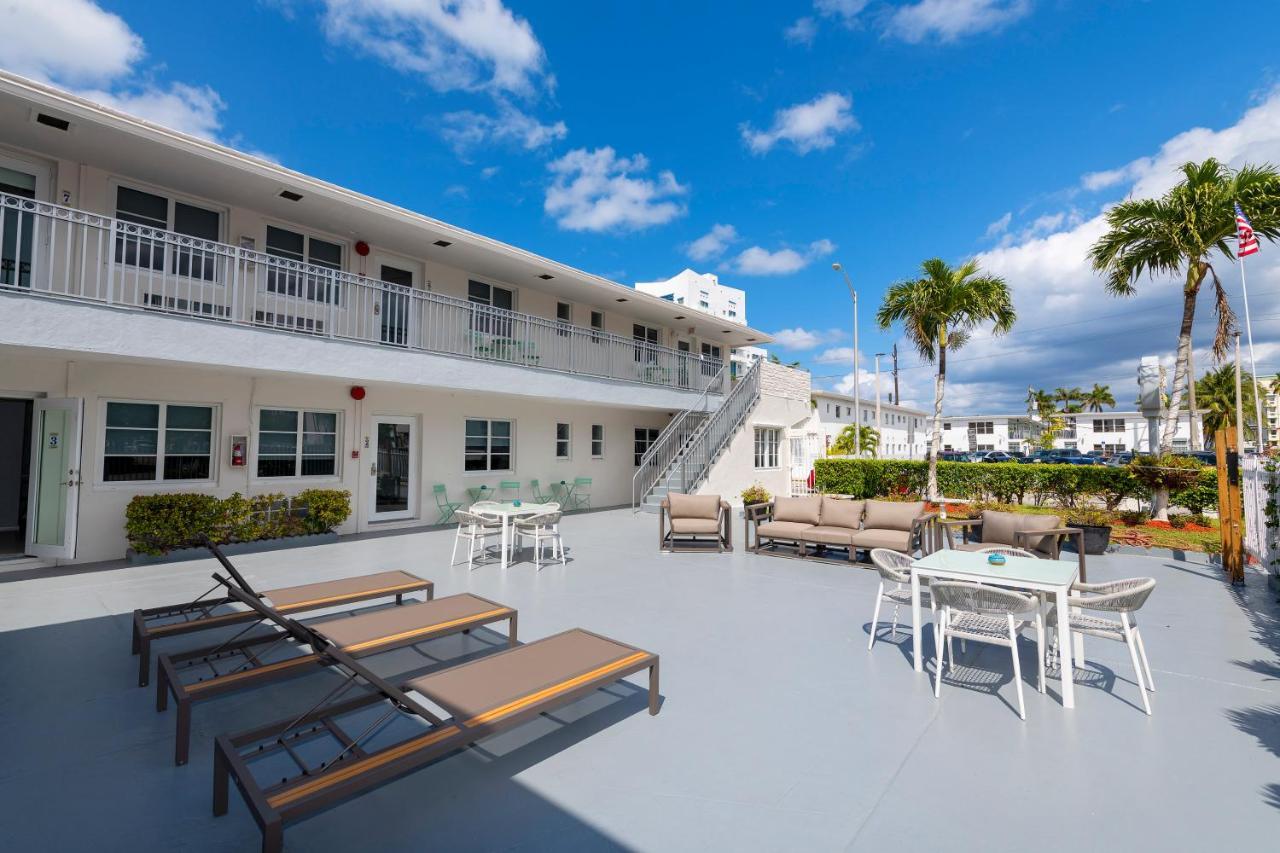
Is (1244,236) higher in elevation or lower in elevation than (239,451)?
higher

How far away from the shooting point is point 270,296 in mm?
10445

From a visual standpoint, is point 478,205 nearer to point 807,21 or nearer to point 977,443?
point 807,21

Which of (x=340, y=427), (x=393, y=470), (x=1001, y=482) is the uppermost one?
(x=340, y=427)

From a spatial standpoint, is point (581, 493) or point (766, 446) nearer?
point (581, 493)

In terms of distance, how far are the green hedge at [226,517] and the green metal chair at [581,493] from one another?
640 centimetres

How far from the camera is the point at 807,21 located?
13.7 metres

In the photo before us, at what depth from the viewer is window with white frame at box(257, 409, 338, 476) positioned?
11.0 metres

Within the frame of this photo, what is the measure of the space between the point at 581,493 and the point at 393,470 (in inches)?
225

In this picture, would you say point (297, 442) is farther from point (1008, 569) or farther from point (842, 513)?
point (1008, 569)

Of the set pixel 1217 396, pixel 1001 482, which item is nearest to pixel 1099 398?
pixel 1217 396

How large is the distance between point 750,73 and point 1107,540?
45.6 feet

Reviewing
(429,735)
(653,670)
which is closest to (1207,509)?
(653,670)

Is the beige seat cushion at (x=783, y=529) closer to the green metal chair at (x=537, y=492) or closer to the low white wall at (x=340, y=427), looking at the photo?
the low white wall at (x=340, y=427)

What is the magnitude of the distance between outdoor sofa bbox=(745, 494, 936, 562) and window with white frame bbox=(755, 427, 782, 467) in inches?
304
